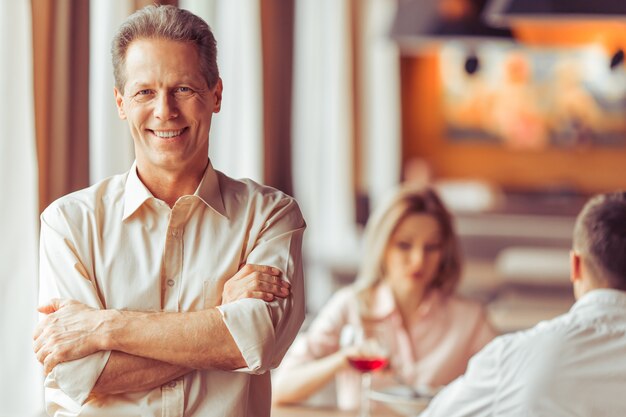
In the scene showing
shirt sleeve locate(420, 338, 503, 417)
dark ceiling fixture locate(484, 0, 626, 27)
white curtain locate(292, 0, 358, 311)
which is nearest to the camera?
shirt sleeve locate(420, 338, 503, 417)

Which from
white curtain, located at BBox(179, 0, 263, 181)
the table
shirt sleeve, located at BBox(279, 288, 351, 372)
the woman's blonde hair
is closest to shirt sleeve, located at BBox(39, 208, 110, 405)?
the table

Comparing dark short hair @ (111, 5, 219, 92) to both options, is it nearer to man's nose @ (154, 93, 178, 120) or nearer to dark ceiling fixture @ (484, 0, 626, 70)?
man's nose @ (154, 93, 178, 120)

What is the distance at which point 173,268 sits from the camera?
55.6 inches

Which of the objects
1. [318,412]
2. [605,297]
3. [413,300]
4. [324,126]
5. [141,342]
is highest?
[324,126]

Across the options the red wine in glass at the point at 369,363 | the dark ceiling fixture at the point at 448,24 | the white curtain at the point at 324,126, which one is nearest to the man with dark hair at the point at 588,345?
the red wine in glass at the point at 369,363

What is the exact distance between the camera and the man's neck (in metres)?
1.42

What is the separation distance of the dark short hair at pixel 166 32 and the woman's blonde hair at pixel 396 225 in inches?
76.6

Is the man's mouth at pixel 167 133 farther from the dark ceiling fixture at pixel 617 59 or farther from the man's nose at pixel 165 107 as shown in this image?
the dark ceiling fixture at pixel 617 59

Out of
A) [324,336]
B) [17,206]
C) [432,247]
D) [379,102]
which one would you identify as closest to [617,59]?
[432,247]

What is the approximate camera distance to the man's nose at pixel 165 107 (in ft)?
4.37

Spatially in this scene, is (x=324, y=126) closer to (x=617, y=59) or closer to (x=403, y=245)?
(x=617, y=59)

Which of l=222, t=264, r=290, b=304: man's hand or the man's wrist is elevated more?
l=222, t=264, r=290, b=304: man's hand

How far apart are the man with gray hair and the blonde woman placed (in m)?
1.79

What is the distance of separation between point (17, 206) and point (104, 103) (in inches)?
16.6
